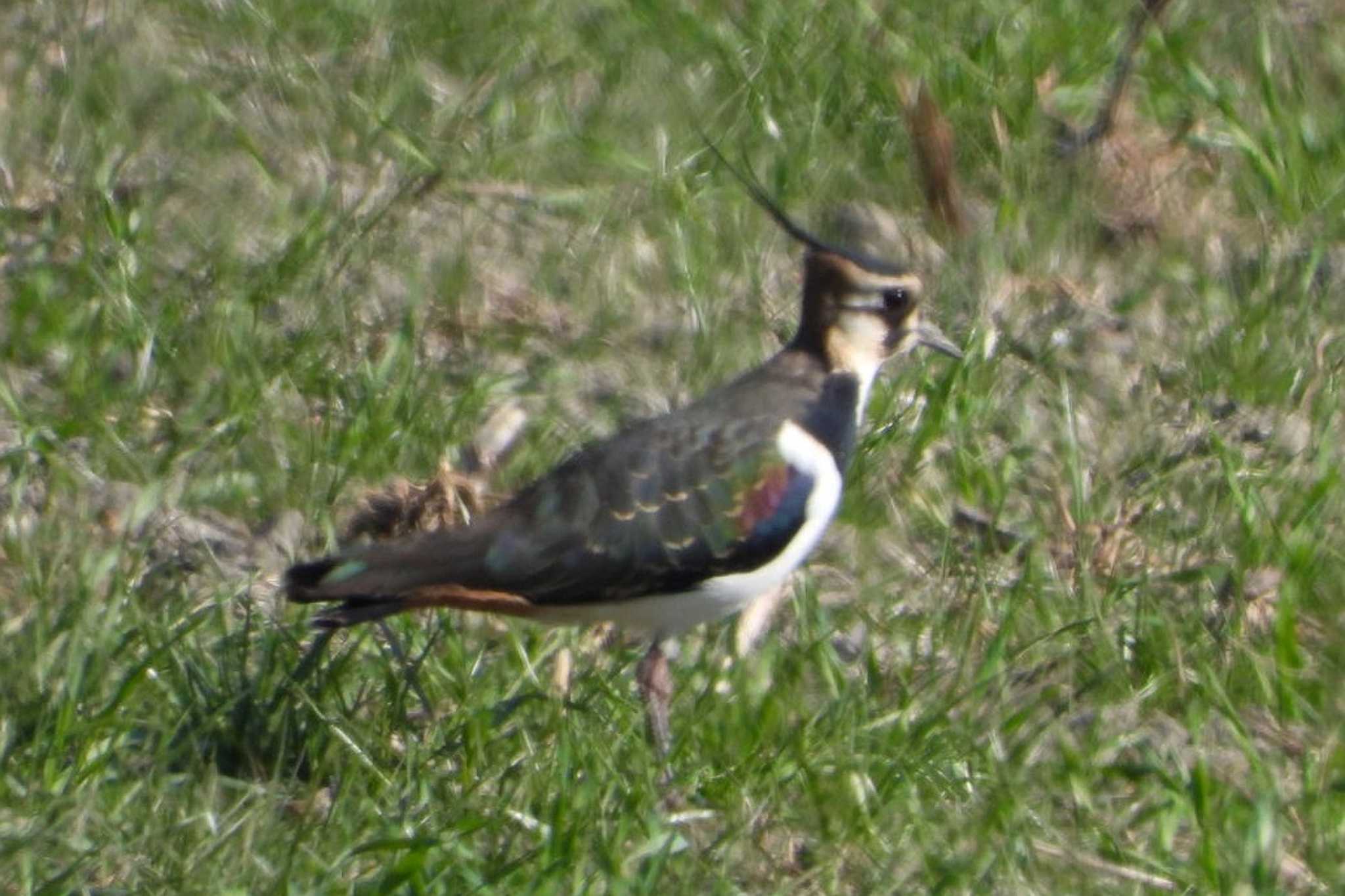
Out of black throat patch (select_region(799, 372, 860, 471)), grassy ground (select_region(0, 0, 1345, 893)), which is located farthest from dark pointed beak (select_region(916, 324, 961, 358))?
grassy ground (select_region(0, 0, 1345, 893))

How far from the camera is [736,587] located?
6160 millimetres

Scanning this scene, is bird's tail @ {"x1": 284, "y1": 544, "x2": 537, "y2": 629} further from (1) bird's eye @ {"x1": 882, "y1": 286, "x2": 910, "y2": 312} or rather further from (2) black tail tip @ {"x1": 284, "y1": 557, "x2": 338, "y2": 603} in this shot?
(1) bird's eye @ {"x1": 882, "y1": 286, "x2": 910, "y2": 312}

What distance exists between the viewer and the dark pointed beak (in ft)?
22.0

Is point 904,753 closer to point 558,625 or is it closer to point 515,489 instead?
point 558,625

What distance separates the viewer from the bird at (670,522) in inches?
229

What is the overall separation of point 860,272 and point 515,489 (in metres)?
1.11

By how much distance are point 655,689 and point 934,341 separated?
1248 millimetres

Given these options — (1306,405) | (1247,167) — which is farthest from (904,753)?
(1247,167)

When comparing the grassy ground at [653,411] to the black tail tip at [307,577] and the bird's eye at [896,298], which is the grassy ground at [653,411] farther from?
the bird's eye at [896,298]

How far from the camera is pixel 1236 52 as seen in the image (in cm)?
900

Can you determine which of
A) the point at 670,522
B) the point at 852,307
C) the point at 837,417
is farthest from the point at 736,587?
the point at 852,307

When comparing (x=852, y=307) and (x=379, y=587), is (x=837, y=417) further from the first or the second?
(x=379, y=587)

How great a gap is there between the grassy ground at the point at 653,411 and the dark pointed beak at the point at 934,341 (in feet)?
1.31

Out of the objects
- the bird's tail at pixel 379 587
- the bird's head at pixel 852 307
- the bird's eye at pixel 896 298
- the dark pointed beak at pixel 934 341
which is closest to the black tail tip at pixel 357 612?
the bird's tail at pixel 379 587
